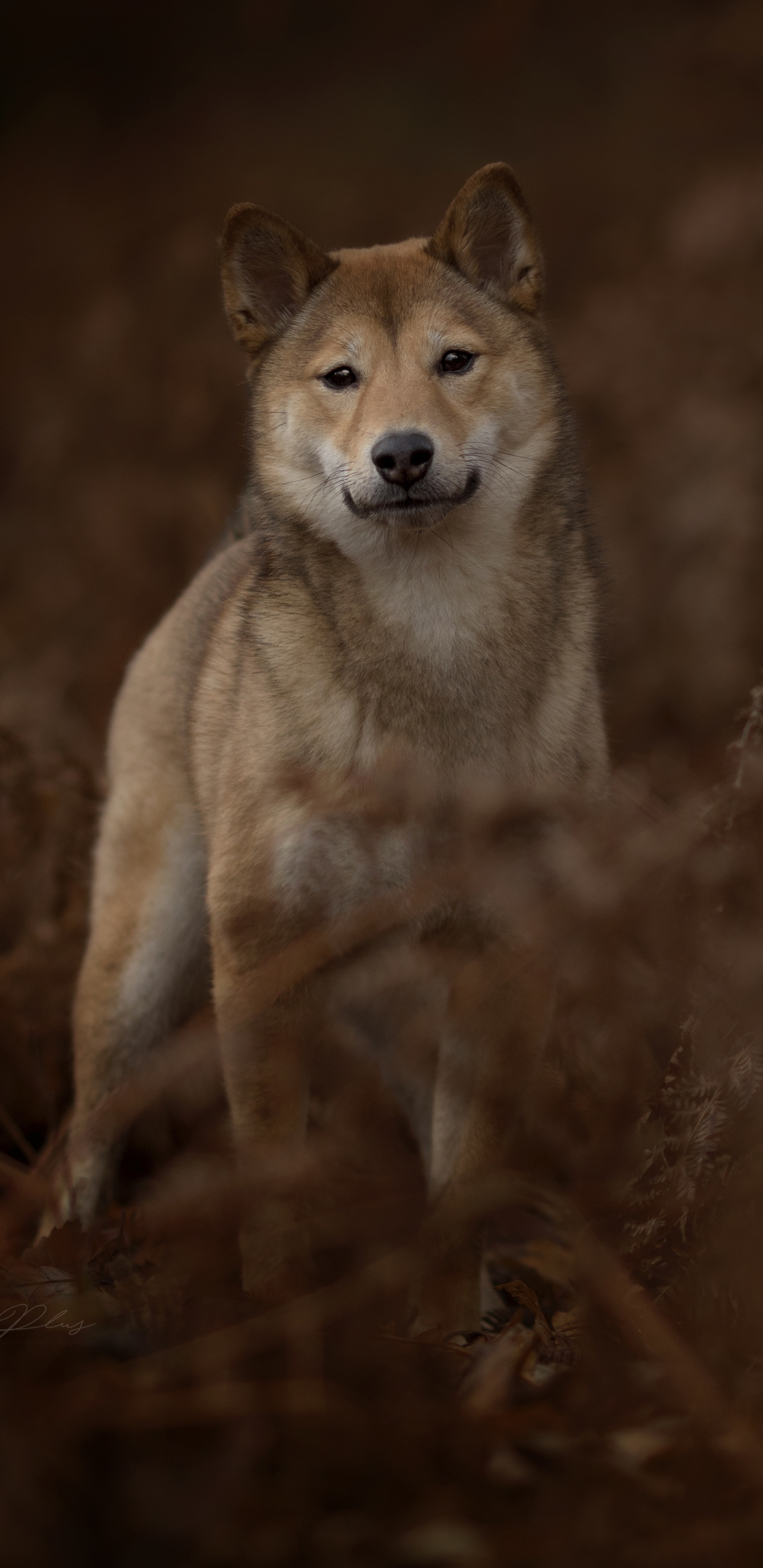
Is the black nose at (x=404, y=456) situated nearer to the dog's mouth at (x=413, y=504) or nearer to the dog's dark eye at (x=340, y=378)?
the dog's mouth at (x=413, y=504)

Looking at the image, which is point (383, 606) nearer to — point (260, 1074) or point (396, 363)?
point (396, 363)

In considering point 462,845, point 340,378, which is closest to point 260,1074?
point 462,845

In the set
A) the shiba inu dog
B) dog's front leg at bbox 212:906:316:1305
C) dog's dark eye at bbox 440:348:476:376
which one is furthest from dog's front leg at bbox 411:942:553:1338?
dog's dark eye at bbox 440:348:476:376

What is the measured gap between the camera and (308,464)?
334 cm

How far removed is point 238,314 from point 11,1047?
2510 mm

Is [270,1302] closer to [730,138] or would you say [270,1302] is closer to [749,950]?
[749,950]

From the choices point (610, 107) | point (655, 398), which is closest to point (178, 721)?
point (655, 398)

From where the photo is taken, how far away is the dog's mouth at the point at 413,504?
3.05 m

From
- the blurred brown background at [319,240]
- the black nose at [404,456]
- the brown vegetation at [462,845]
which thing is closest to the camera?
the brown vegetation at [462,845]

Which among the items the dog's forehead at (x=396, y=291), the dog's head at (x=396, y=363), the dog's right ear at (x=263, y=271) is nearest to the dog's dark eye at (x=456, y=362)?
the dog's head at (x=396, y=363)

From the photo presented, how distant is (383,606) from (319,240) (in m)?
6.74

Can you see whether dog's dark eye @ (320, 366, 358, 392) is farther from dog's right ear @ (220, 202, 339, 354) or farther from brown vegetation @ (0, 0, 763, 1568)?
brown vegetation @ (0, 0, 763, 1568)

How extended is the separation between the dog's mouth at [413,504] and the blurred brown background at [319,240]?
758 millimetres

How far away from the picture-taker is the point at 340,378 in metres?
3.37
